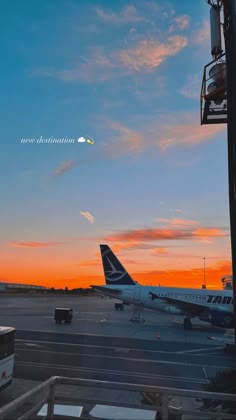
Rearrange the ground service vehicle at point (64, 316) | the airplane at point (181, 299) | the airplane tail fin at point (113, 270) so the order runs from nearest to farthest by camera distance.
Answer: the airplane at point (181, 299) → the ground service vehicle at point (64, 316) → the airplane tail fin at point (113, 270)

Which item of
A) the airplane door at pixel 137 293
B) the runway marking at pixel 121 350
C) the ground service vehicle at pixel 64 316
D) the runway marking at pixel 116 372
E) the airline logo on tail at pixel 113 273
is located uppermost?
the airline logo on tail at pixel 113 273

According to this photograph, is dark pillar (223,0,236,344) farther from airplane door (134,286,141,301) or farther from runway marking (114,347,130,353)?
airplane door (134,286,141,301)

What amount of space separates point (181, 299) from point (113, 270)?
583 inches

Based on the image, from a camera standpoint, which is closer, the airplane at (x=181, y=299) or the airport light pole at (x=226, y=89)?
the airport light pole at (x=226, y=89)

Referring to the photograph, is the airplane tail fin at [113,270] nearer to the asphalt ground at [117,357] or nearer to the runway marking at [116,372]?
the asphalt ground at [117,357]

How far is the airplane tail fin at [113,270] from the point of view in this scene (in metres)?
54.0

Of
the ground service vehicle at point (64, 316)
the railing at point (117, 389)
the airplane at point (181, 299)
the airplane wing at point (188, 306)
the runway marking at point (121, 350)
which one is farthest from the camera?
the ground service vehicle at point (64, 316)

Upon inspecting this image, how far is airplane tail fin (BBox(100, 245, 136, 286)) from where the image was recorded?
2125 inches

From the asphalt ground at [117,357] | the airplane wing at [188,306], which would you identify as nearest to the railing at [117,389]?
the asphalt ground at [117,357]

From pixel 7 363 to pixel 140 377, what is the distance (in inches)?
289

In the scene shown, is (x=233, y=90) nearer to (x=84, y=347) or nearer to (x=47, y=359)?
(x=47, y=359)

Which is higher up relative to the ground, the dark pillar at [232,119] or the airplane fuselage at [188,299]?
the dark pillar at [232,119]

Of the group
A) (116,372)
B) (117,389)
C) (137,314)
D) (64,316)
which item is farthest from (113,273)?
(117,389)

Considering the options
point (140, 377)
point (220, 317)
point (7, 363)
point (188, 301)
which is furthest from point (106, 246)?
point (7, 363)
